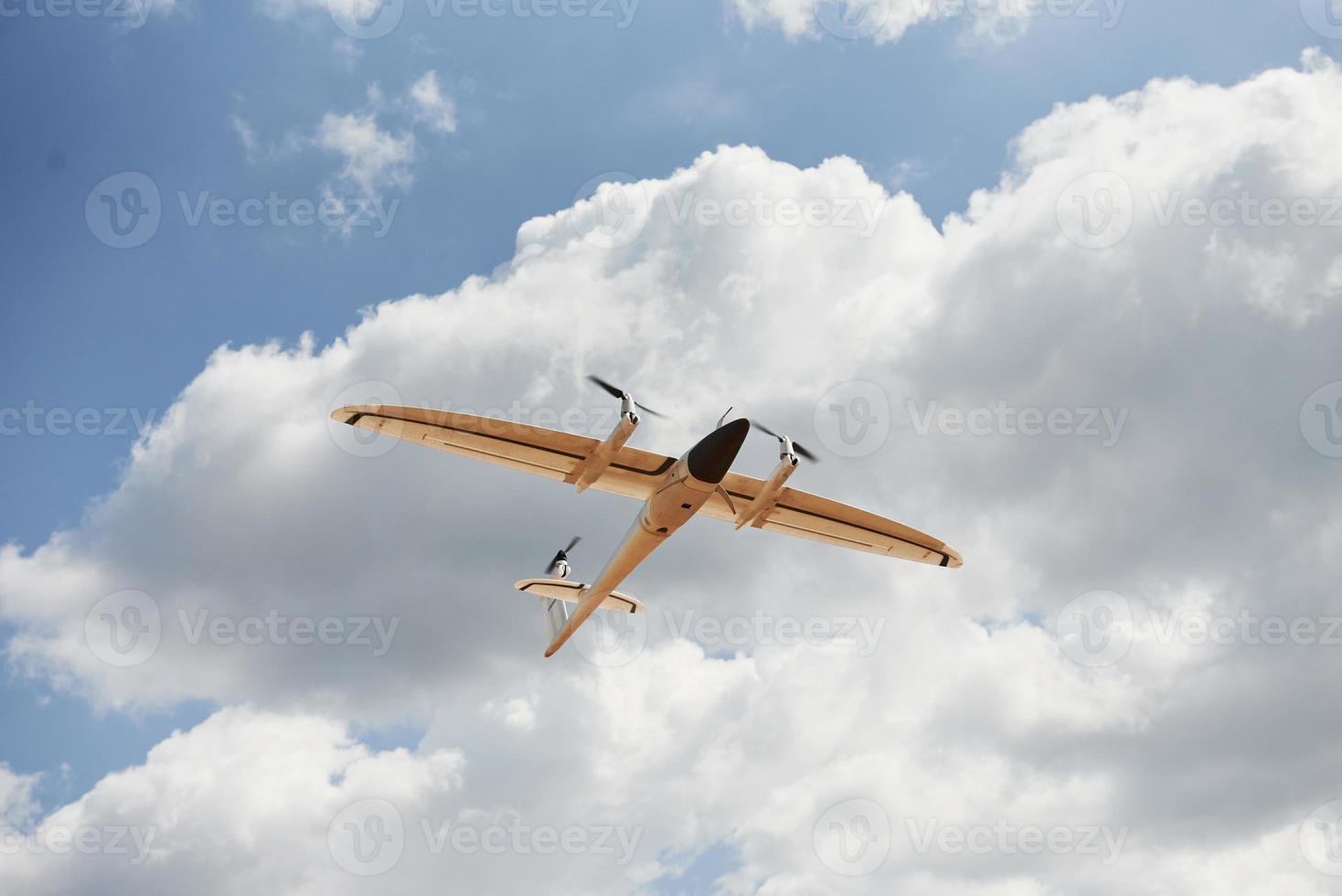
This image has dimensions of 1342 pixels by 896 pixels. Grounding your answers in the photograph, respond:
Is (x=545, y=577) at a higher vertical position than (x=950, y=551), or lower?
lower

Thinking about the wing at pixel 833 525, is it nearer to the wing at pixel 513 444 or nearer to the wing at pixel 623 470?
the wing at pixel 623 470

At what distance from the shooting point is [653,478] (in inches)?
1348

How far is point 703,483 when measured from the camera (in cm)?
3108

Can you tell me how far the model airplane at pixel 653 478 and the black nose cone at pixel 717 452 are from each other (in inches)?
1.2

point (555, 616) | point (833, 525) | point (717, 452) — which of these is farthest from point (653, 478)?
point (555, 616)

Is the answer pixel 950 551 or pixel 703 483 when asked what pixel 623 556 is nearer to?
pixel 703 483

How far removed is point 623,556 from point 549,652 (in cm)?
1100

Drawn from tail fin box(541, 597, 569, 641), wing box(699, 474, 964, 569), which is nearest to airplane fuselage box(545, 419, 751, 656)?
wing box(699, 474, 964, 569)

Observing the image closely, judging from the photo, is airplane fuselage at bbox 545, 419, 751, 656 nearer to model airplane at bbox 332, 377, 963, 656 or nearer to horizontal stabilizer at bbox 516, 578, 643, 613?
model airplane at bbox 332, 377, 963, 656

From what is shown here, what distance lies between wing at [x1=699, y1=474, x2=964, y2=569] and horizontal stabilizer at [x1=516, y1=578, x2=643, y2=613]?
27.8 feet

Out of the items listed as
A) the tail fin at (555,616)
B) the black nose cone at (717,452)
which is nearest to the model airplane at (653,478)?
the black nose cone at (717,452)

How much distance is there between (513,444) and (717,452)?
328 inches

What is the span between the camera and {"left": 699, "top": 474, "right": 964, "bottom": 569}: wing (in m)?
36.6

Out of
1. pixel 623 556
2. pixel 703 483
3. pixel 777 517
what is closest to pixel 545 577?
pixel 623 556
